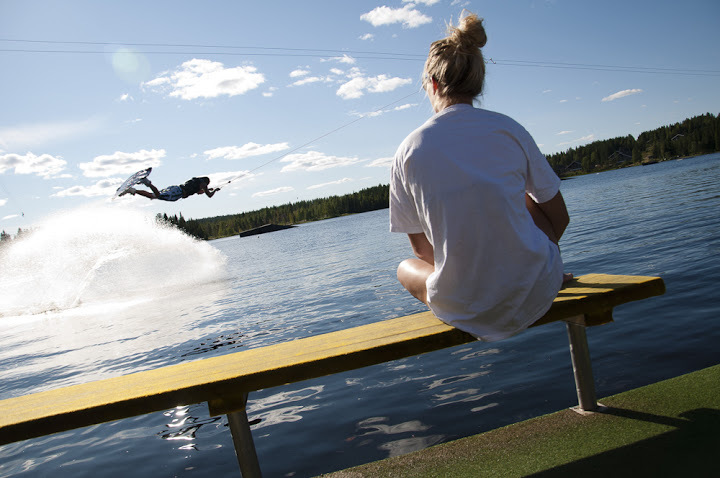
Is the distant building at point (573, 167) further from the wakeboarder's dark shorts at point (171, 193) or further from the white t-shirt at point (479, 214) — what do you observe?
the white t-shirt at point (479, 214)

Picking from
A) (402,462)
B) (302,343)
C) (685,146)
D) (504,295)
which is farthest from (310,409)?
(685,146)

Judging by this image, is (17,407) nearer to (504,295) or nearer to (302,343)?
(302,343)

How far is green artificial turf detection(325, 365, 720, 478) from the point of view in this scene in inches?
98.1

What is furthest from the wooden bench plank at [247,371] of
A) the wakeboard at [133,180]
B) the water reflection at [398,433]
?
the wakeboard at [133,180]

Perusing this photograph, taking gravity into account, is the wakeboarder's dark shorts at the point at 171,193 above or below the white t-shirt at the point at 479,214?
above

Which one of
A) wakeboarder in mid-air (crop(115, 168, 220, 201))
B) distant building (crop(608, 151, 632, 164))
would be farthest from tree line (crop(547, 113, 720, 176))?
wakeboarder in mid-air (crop(115, 168, 220, 201))

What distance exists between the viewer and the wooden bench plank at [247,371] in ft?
7.15

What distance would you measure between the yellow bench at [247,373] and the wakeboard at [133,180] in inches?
421

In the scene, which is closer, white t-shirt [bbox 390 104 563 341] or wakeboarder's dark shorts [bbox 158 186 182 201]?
white t-shirt [bbox 390 104 563 341]

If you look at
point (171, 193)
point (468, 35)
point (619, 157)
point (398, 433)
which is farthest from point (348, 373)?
point (619, 157)

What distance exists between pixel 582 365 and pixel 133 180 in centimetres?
1225

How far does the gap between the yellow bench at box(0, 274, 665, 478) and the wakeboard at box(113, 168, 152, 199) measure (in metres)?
10.7

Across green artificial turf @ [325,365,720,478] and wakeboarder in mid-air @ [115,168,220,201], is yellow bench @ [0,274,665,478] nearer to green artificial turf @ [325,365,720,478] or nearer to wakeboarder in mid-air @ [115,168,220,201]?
green artificial turf @ [325,365,720,478]

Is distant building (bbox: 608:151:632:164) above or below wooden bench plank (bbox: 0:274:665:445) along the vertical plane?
above
